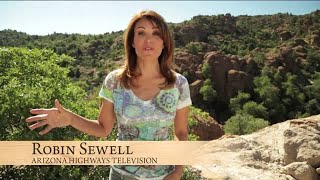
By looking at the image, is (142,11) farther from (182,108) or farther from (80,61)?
(80,61)

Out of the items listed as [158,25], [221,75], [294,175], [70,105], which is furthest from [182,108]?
[221,75]

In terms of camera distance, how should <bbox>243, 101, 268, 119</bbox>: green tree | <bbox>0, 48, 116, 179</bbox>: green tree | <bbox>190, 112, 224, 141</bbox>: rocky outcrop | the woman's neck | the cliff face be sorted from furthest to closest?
<bbox>243, 101, 268, 119</bbox>: green tree
<bbox>190, 112, 224, 141</bbox>: rocky outcrop
<bbox>0, 48, 116, 179</bbox>: green tree
the cliff face
the woman's neck

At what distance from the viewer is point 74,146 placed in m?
1.95

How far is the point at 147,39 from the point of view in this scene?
73.9 inches

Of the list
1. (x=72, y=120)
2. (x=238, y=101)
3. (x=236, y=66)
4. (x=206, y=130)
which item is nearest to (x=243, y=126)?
(x=238, y=101)

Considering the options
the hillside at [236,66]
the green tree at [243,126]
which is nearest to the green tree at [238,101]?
the hillside at [236,66]

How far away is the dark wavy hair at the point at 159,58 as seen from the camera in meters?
1.89

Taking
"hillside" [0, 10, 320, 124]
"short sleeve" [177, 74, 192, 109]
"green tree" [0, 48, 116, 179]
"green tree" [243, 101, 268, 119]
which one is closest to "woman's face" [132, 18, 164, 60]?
"short sleeve" [177, 74, 192, 109]

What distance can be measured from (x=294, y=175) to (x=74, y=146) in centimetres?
379

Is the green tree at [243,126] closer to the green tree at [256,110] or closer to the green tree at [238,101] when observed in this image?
the green tree at [256,110]

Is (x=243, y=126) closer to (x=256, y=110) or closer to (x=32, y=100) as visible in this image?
(x=256, y=110)

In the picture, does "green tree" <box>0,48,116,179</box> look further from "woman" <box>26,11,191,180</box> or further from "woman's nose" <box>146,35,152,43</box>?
"woman's nose" <box>146,35,152,43</box>

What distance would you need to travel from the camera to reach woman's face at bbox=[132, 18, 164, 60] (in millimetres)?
1883

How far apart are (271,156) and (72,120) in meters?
4.33
